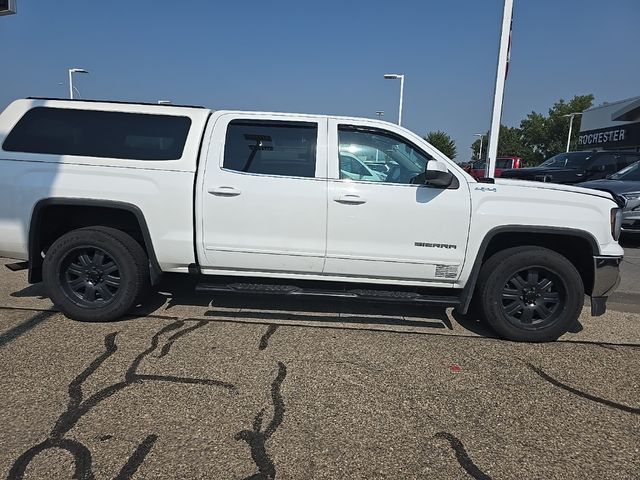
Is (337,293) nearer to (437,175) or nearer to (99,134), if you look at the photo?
(437,175)

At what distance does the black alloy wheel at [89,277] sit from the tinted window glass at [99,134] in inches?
36.0

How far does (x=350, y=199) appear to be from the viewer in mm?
3996

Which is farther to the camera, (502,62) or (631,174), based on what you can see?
(631,174)

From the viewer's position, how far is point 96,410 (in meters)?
2.89

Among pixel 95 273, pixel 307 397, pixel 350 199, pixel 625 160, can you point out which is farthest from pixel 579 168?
pixel 95 273

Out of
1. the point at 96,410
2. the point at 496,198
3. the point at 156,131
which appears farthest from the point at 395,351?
the point at 156,131

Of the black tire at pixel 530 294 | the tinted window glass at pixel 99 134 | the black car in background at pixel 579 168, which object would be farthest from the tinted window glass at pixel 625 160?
the tinted window glass at pixel 99 134

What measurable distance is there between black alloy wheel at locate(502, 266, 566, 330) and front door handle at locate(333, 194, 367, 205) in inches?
57.7

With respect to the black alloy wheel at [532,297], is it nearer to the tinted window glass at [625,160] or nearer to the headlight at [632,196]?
the headlight at [632,196]

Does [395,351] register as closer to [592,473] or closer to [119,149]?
[592,473]

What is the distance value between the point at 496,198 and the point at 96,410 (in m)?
3.36

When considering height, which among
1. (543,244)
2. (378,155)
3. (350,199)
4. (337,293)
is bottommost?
(337,293)

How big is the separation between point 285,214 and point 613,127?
106ft

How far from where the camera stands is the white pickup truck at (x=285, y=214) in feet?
13.2
